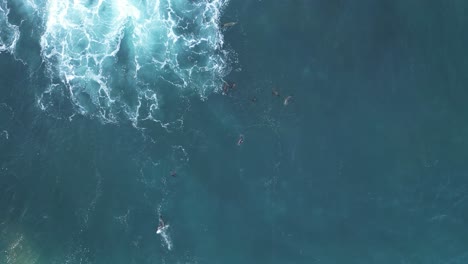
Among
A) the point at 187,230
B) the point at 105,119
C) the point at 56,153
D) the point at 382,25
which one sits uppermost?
the point at 382,25


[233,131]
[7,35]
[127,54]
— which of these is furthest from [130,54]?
[233,131]

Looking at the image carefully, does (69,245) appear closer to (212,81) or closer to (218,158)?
(218,158)

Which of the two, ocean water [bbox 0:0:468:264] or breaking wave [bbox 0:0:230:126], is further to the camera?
breaking wave [bbox 0:0:230:126]

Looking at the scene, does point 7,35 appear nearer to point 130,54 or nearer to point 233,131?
point 130,54

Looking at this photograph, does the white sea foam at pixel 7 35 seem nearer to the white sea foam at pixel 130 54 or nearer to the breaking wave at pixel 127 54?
the breaking wave at pixel 127 54

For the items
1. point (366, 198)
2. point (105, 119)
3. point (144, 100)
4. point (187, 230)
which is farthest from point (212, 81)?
point (366, 198)

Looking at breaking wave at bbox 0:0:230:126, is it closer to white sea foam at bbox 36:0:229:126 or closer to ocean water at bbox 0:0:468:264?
white sea foam at bbox 36:0:229:126

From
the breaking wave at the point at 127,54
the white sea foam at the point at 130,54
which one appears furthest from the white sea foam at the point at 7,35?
the white sea foam at the point at 130,54

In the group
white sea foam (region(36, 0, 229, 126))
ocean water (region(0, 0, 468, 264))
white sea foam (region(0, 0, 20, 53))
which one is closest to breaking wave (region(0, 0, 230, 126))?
white sea foam (region(36, 0, 229, 126))
